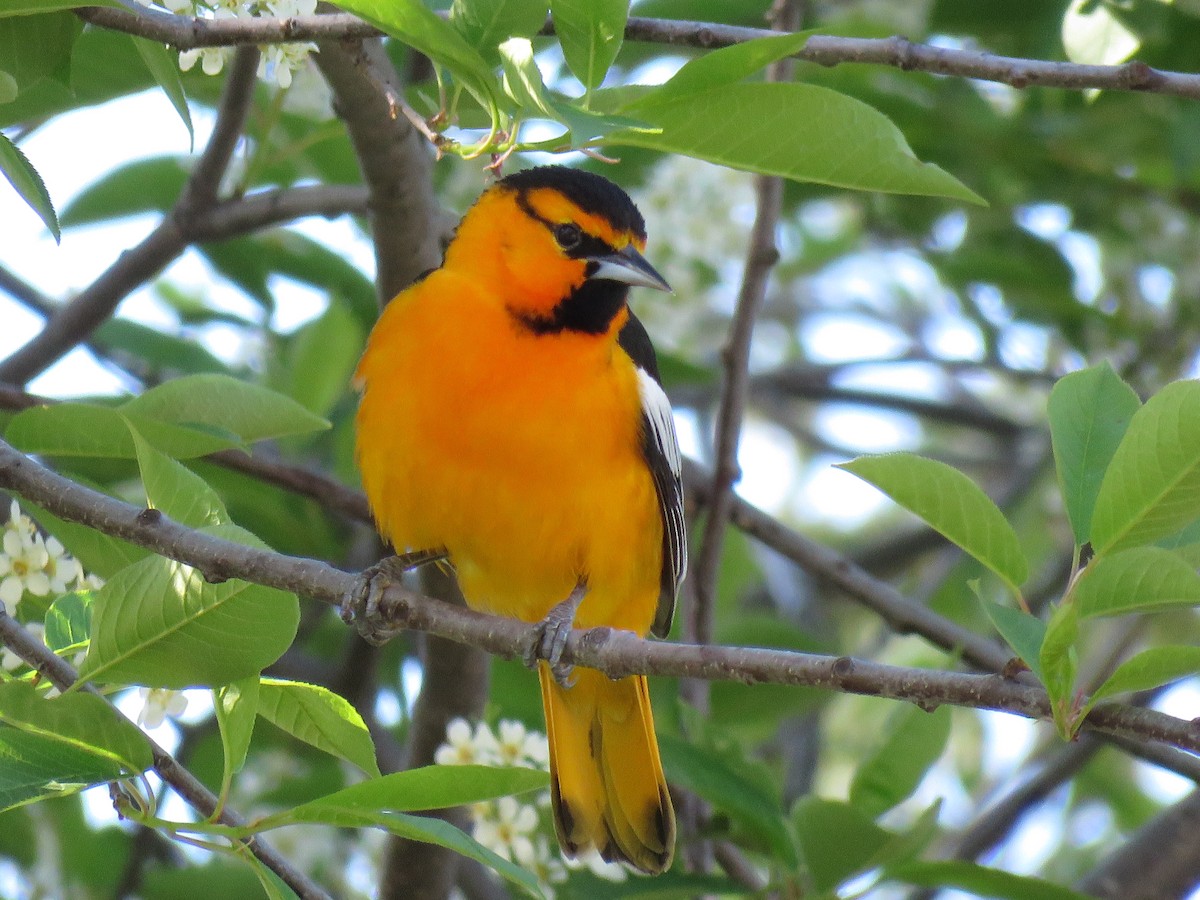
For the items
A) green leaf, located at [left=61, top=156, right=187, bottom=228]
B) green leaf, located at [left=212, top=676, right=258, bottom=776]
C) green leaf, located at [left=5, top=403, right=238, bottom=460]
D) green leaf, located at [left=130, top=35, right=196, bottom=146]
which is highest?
green leaf, located at [left=61, top=156, right=187, bottom=228]

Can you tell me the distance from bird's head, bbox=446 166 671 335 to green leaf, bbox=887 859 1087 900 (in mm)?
1504

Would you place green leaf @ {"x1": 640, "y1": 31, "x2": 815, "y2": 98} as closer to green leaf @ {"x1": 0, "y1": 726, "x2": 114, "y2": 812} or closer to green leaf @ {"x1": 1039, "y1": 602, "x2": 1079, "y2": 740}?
green leaf @ {"x1": 1039, "y1": 602, "x2": 1079, "y2": 740}

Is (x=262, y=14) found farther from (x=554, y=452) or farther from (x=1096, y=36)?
Answer: (x=1096, y=36)

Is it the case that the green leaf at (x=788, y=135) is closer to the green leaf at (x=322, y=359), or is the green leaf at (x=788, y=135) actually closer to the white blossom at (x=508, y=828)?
the white blossom at (x=508, y=828)

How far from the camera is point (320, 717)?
2.55 meters

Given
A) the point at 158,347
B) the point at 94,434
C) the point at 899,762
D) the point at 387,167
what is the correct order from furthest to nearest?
the point at 158,347
the point at 899,762
the point at 387,167
the point at 94,434

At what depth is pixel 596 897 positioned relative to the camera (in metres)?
3.78

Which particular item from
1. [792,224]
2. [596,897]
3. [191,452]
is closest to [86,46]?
[191,452]

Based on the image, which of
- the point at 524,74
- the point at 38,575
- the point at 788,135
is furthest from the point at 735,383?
the point at 524,74

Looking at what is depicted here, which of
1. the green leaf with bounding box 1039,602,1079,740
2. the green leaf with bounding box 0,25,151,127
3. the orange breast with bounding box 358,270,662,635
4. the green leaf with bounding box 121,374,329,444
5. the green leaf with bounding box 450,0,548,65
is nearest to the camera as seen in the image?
the green leaf with bounding box 1039,602,1079,740

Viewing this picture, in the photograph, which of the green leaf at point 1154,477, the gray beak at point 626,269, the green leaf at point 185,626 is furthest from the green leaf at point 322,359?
the green leaf at point 1154,477

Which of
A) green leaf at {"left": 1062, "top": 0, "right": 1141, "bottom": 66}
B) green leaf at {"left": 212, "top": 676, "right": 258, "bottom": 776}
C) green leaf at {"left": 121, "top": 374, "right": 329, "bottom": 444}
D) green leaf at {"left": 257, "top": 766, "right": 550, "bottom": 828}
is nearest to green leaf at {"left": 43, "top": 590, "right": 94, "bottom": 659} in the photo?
green leaf at {"left": 212, "top": 676, "right": 258, "bottom": 776}

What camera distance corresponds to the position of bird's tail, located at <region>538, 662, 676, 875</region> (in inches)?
155

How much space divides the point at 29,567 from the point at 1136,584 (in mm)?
1996
